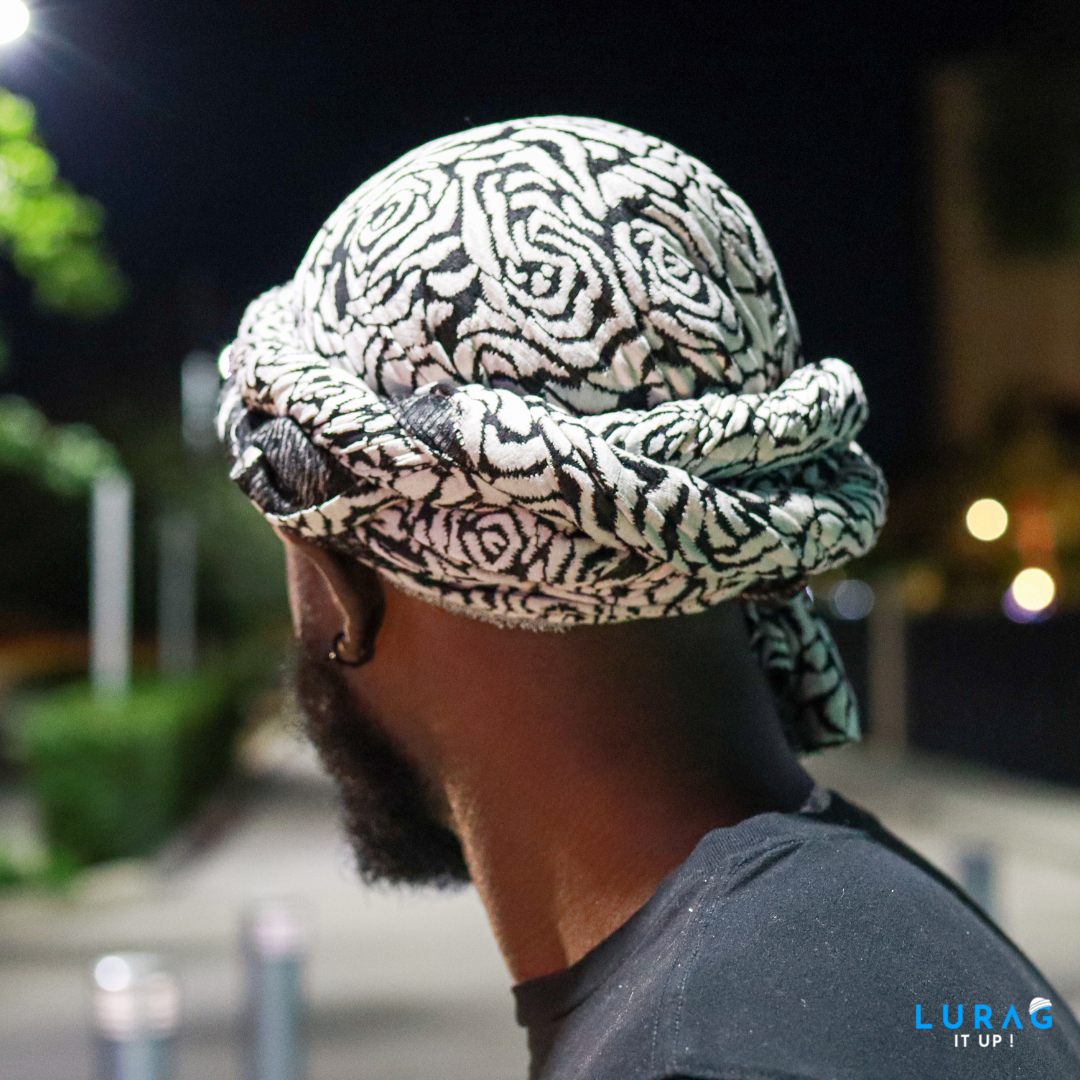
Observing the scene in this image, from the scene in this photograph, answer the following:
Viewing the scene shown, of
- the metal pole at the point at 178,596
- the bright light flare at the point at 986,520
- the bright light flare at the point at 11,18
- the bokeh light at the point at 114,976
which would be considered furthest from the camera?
the bright light flare at the point at 986,520

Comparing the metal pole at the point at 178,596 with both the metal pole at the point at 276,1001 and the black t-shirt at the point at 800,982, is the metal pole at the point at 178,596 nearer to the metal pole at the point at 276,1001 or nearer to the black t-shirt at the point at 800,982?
the metal pole at the point at 276,1001

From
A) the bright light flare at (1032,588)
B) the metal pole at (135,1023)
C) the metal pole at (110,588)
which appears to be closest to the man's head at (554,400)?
the metal pole at (135,1023)

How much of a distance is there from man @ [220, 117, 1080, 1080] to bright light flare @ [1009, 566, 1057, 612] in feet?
136

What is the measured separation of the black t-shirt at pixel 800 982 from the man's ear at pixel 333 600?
371 millimetres

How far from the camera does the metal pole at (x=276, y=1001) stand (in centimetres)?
546

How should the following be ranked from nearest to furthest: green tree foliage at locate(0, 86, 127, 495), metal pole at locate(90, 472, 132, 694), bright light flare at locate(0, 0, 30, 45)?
bright light flare at locate(0, 0, 30, 45) → green tree foliage at locate(0, 86, 127, 495) → metal pole at locate(90, 472, 132, 694)

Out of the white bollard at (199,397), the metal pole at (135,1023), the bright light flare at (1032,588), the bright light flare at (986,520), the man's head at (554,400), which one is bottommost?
the bright light flare at (1032,588)

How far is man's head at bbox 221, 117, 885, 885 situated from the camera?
4.52ft

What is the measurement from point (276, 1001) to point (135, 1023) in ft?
4.40

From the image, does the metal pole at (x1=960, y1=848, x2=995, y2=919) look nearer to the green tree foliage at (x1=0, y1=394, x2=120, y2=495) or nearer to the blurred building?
the green tree foliage at (x1=0, y1=394, x2=120, y2=495)

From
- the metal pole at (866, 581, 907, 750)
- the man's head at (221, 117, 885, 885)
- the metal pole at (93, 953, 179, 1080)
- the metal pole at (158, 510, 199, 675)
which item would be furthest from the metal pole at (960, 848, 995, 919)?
the metal pole at (158, 510, 199, 675)

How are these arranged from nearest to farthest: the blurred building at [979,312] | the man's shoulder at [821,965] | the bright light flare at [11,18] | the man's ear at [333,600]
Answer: the man's shoulder at [821,965] → the man's ear at [333,600] → the bright light flare at [11,18] → the blurred building at [979,312]

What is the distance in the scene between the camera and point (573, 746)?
1.46 meters

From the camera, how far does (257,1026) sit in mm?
5527
